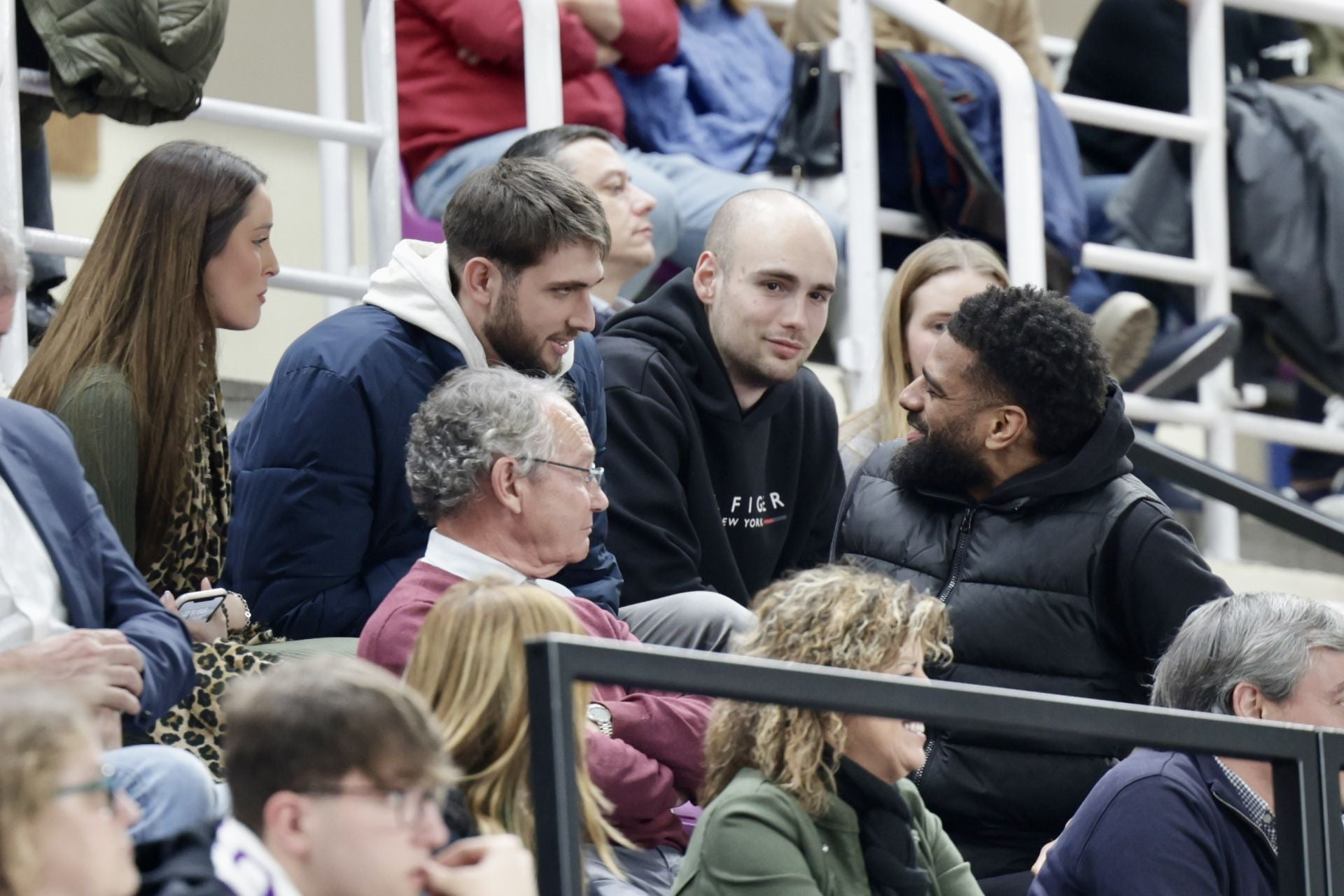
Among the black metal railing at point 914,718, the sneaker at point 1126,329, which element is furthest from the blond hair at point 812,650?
the sneaker at point 1126,329

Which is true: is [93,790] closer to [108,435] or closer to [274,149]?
[108,435]

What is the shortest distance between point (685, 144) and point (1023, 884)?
2534 millimetres

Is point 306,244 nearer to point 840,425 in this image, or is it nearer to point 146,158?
point 840,425

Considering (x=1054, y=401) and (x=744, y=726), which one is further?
(x=1054, y=401)

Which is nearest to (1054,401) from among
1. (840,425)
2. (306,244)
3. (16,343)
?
(840,425)

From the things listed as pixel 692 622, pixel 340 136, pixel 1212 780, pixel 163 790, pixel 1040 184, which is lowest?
pixel 1212 780

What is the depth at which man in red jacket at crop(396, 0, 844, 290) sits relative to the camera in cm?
543

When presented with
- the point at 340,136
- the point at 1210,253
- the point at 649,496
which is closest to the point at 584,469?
the point at 649,496

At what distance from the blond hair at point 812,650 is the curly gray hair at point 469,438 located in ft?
1.46

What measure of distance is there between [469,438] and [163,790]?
107 cm

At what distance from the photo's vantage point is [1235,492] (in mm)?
5879

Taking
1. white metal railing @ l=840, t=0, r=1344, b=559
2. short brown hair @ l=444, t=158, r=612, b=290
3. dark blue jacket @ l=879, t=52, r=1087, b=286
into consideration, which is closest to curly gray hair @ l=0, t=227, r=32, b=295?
short brown hair @ l=444, t=158, r=612, b=290

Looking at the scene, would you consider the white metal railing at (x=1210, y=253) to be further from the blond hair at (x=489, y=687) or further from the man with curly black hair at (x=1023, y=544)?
the blond hair at (x=489, y=687)

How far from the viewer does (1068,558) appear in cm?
405
